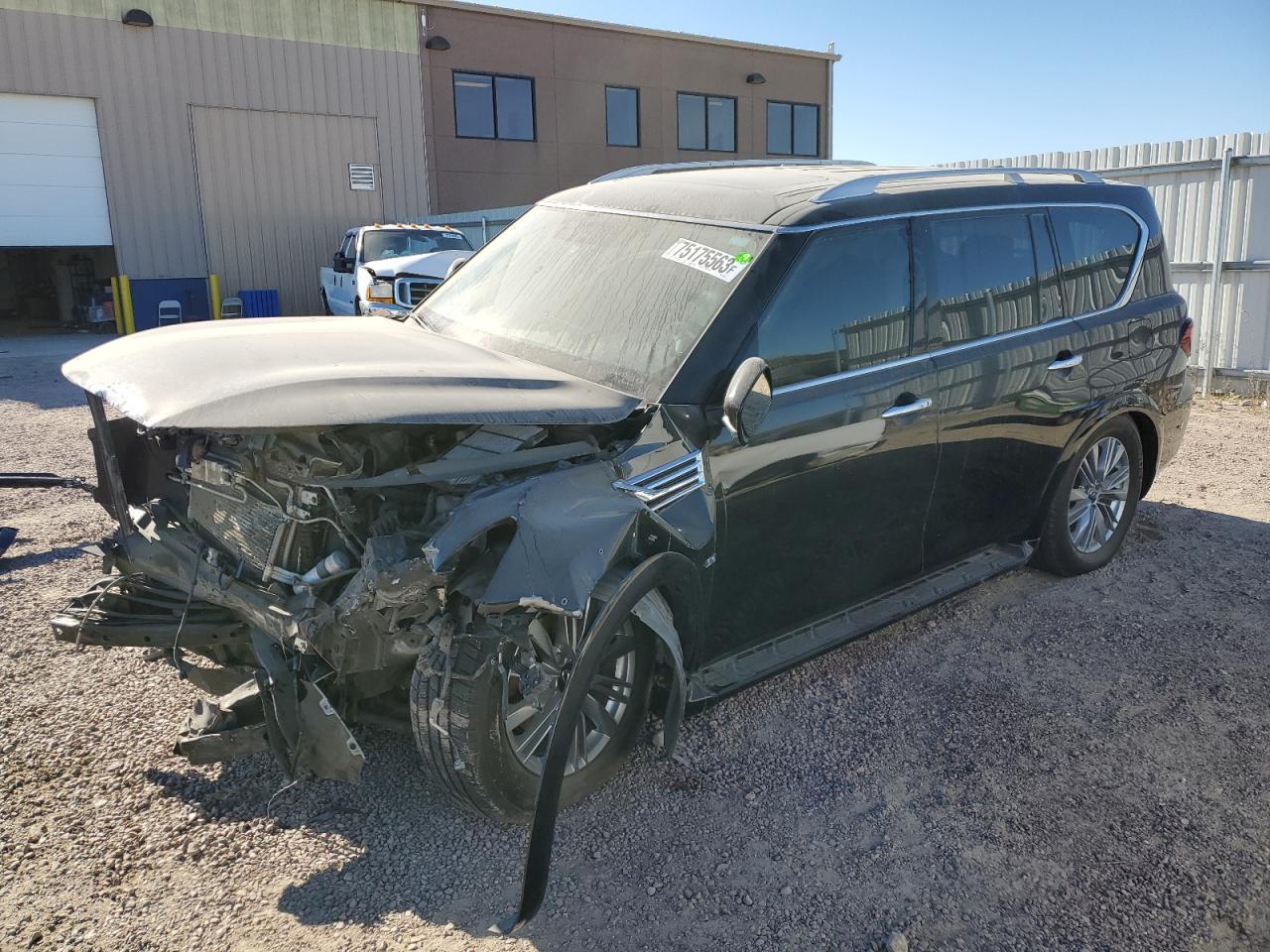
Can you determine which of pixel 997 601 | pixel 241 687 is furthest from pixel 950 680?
pixel 241 687

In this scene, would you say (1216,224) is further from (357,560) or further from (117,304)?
(117,304)

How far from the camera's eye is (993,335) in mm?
4133

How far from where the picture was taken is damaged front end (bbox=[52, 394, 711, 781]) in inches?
104

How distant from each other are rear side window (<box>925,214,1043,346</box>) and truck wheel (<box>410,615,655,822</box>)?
1933 millimetres

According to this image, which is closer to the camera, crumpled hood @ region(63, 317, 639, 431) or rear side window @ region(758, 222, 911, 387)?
crumpled hood @ region(63, 317, 639, 431)

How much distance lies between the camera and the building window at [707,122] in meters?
27.8

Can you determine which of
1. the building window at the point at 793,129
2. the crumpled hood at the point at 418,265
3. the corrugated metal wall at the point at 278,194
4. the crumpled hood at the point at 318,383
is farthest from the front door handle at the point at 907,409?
the building window at the point at 793,129

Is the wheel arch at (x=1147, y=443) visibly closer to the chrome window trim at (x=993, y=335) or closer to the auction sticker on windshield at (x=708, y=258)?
the chrome window trim at (x=993, y=335)

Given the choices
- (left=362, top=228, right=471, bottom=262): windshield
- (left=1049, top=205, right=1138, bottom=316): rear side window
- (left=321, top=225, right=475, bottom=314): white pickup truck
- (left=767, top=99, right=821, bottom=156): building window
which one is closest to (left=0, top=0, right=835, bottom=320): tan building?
(left=767, top=99, right=821, bottom=156): building window

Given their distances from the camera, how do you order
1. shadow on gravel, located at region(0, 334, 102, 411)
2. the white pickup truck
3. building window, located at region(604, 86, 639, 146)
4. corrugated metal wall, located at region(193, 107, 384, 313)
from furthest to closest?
building window, located at region(604, 86, 639, 146) → corrugated metal wall, located at region(193, 107, 384, 313) → the white pickup truck → shadow on gravel, located at region(0, 334, 102, 411)

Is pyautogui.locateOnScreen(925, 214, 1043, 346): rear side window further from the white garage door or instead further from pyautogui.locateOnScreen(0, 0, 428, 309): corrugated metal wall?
the white garage door

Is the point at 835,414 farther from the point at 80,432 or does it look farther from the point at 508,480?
the point at 80,432

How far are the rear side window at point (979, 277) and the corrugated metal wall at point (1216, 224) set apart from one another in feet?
24.5

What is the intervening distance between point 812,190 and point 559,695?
2.11 metres
